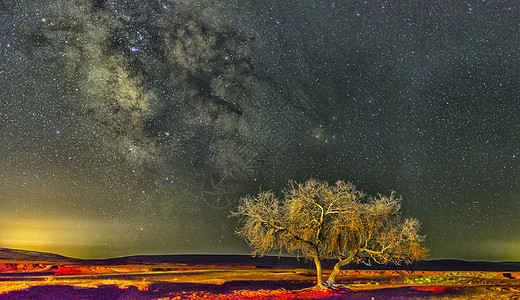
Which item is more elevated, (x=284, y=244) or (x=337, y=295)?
(x=284, y=244)

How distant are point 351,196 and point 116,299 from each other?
50.2ft

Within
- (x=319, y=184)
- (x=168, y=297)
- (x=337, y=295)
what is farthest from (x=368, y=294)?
(x=168, y=297)

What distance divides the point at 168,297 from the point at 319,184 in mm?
11384

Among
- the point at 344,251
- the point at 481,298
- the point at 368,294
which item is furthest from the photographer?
the point at 344,251

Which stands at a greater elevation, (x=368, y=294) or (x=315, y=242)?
(x=315, y=242)

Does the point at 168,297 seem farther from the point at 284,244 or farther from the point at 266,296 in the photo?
the point at 284,244

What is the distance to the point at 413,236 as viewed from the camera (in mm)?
22328

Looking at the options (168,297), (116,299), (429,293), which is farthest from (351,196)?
(116,299)

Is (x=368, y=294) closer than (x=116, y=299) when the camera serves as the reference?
No

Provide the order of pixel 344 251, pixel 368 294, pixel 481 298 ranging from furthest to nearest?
pixel 344 251
pixel 368 294
pixel 481 298

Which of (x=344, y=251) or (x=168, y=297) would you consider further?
(x=344, y=251)

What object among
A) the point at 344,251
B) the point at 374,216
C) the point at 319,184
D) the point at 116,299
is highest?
the point at 319,184

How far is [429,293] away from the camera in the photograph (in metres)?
22.6

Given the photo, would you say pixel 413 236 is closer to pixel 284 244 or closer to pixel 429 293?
pixel 429 293
